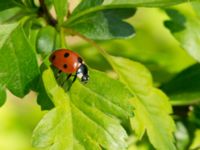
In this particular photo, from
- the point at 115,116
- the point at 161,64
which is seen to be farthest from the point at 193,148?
the point at 115,116

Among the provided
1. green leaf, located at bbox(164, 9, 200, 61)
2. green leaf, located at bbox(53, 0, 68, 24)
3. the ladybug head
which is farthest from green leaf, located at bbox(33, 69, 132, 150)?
green leaf, located at bbox(164, 9, 200, 61)

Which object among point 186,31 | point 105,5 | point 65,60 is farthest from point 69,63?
point 186,31

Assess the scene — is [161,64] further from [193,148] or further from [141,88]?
[141,88]

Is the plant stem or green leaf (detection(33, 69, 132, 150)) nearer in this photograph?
green leaf (detection(33, 69, 132, 150))

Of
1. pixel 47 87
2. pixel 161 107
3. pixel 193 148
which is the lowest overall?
pixel 193 148

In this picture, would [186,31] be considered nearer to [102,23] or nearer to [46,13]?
[102,23]

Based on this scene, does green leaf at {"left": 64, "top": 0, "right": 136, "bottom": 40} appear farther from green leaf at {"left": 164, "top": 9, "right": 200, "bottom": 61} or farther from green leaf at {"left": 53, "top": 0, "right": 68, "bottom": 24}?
green leaf at {"left": 164, "top": 9, "right": 200, "bottom": 61}

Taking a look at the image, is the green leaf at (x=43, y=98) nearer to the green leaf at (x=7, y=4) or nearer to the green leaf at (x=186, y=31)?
the green leaf at (x=7, y=4)
